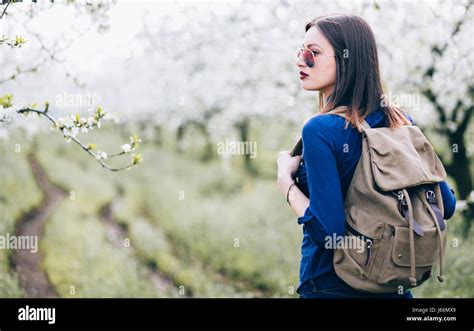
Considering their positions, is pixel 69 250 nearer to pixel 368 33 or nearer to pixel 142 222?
pixel 142 222

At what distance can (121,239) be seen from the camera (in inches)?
290

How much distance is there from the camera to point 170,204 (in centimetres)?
782

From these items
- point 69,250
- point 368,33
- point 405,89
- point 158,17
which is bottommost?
point 69,250

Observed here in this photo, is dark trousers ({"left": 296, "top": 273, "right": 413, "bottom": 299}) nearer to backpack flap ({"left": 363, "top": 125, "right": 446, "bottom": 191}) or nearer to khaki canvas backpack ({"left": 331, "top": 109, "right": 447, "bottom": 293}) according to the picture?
khaki canvas backpack ({"left": 331, "top": 109, "right": 447, "bottom": 293})

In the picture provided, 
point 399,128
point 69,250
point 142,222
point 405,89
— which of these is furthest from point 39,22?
point 399,128

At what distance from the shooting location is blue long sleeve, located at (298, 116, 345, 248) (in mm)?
1910

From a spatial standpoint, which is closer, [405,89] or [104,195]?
[405,89]

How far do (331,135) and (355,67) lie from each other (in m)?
0.31

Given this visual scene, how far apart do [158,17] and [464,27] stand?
14.2 ft

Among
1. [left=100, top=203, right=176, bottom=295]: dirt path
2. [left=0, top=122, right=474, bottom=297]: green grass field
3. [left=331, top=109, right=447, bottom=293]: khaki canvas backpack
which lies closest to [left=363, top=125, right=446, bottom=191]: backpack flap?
[left=331, top=109, right=447, bottom=293]: khaki canvas backpack

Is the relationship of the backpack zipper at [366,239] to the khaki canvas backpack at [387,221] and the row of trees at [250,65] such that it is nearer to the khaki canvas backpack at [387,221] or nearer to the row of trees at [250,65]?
the khaki canvas backpack at [387,221]

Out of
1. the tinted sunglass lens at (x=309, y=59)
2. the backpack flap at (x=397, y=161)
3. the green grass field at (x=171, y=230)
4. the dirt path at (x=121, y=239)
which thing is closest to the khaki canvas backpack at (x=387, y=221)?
the backpack flap at (x=397, y=161)

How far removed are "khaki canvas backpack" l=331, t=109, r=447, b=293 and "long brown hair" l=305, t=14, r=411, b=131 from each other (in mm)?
81

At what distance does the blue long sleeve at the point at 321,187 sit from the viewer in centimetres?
191
